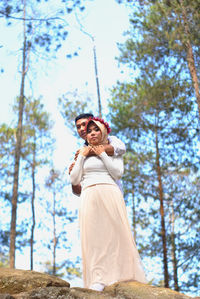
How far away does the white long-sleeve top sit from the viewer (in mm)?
4152

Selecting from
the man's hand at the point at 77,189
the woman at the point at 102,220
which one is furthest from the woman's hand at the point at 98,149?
the man's hand at the point at 77,189

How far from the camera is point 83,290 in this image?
3047mm

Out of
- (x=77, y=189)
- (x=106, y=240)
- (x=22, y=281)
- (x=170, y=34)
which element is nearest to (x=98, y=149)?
(x=77, y=189)

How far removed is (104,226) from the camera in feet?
13.0

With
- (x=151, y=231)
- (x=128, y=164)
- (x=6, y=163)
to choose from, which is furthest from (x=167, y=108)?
(x=6, y=163)

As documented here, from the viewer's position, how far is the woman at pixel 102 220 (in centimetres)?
380

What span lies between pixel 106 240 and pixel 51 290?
1.15m

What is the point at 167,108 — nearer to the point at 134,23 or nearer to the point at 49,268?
the point at 134,23

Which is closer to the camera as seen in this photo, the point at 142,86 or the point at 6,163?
the point at 142,86

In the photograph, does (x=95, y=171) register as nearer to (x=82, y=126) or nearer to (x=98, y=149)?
(x=98, y=149)

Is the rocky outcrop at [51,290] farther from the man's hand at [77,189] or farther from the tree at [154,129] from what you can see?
the tree at [154,129]

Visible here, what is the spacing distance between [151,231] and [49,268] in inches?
362

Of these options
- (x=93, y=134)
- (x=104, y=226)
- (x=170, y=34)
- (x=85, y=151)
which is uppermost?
(x=170, y=34)

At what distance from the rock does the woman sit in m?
0.63
